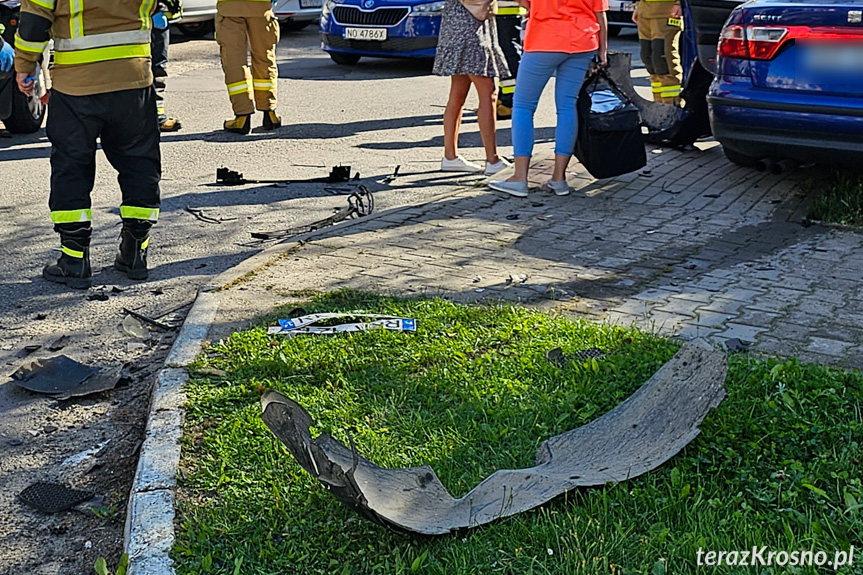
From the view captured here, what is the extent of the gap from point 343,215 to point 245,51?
11.5 ft

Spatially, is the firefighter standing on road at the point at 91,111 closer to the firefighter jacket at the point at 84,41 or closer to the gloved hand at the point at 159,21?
the firefighter jacket at the point at 84,41

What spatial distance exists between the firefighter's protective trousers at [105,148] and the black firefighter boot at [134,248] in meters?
0.04

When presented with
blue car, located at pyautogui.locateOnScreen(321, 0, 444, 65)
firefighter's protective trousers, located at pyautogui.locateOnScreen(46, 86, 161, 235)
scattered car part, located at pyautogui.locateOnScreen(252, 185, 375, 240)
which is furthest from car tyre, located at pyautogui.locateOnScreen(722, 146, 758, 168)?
blue car, located at pyautogui.locateOnScreen(321, 0, 444, 65)

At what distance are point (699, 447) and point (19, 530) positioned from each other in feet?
7.34

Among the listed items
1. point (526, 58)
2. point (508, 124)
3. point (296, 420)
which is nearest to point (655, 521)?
point (296, 420)

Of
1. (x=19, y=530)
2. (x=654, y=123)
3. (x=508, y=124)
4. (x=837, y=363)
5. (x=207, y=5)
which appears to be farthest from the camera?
(x=207, y=5)

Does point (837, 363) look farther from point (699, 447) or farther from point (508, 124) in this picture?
point (508, 124)

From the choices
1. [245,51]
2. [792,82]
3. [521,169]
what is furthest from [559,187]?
[245,51]

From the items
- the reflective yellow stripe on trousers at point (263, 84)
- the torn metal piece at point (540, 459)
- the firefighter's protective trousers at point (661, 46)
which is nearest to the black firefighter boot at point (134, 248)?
the torn metal piece at point (540, 459)

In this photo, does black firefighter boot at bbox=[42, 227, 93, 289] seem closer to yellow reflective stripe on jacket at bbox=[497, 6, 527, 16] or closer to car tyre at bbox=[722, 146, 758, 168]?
car tyre at bbox=[722, 146, 758, 168]

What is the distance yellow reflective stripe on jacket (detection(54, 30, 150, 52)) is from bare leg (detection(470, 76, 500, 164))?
2.92 metres

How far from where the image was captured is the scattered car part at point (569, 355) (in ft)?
13.8

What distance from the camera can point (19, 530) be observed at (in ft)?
10.9

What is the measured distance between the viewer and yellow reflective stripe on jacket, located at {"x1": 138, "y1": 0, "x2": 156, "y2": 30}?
545cm
